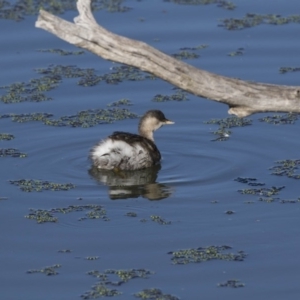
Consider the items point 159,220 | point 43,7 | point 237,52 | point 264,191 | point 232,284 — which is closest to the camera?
point 232,284

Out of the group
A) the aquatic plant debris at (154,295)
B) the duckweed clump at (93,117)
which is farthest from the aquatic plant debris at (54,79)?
the aquatic plant debris at (154,295)

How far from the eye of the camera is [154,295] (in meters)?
8.19

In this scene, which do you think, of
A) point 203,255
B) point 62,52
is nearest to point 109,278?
point 203,255

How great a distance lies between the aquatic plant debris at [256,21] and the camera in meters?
15.4

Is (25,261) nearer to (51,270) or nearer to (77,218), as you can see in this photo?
(51,270)

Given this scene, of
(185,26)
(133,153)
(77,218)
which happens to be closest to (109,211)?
(77,218)

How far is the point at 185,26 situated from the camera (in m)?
15.4

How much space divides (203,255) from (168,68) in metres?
1.71

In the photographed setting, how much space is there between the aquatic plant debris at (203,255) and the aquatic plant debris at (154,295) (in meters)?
0.61

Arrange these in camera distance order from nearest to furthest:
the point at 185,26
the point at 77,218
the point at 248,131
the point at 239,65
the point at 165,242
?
the point at 165,242, the point at 77,218, the point at 248,131, the point at 239,65, the point at 185,26

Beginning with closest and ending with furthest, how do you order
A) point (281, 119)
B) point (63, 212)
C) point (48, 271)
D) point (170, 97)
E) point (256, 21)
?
point (48, 271) → point (63, 212) → point (281, 119) → point (170, 97) → point (256, 21)

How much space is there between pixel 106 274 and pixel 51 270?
1.52 ft

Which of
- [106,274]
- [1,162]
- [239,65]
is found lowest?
[106,274]

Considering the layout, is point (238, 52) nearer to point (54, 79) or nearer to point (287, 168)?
point (54, 79)
